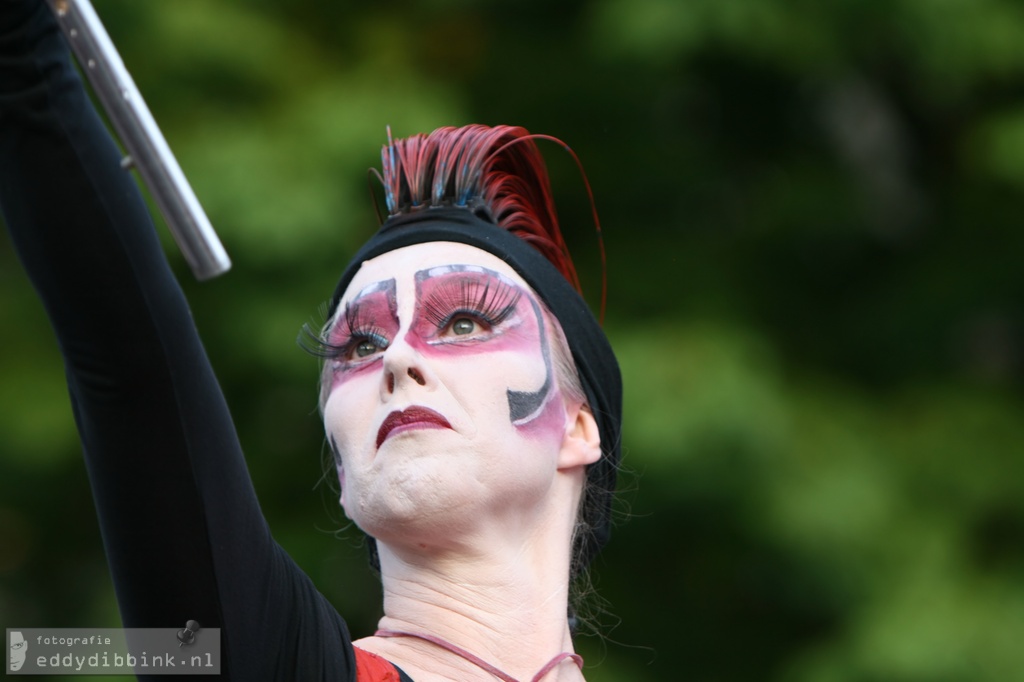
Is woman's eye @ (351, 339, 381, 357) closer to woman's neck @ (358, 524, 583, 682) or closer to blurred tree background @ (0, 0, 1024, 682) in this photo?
woman's neck @ (358, 524, 583, 682)

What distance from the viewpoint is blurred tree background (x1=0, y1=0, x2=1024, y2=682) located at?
5426mm

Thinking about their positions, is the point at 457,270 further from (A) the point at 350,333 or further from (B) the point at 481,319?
(A) the point at 350,333

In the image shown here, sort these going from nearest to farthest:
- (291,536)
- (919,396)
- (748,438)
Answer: (748,438) < (291,536) < (919,396)

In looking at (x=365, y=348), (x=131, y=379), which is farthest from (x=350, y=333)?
(x=131, y=379)

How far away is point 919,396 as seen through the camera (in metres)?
6.21

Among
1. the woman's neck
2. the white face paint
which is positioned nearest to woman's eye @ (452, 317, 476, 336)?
the white face paint

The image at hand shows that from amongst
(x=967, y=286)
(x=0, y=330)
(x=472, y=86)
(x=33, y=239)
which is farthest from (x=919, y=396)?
(x=33, y=239)

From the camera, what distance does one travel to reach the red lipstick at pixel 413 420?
243cm

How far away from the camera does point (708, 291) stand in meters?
6.13

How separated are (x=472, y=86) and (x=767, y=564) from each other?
237 cm

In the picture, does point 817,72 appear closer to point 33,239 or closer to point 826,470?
point 826,470

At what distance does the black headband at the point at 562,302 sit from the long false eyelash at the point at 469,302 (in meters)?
0.12

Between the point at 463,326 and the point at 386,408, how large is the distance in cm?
24

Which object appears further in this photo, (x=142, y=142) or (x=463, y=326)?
(x=463, y=326)
